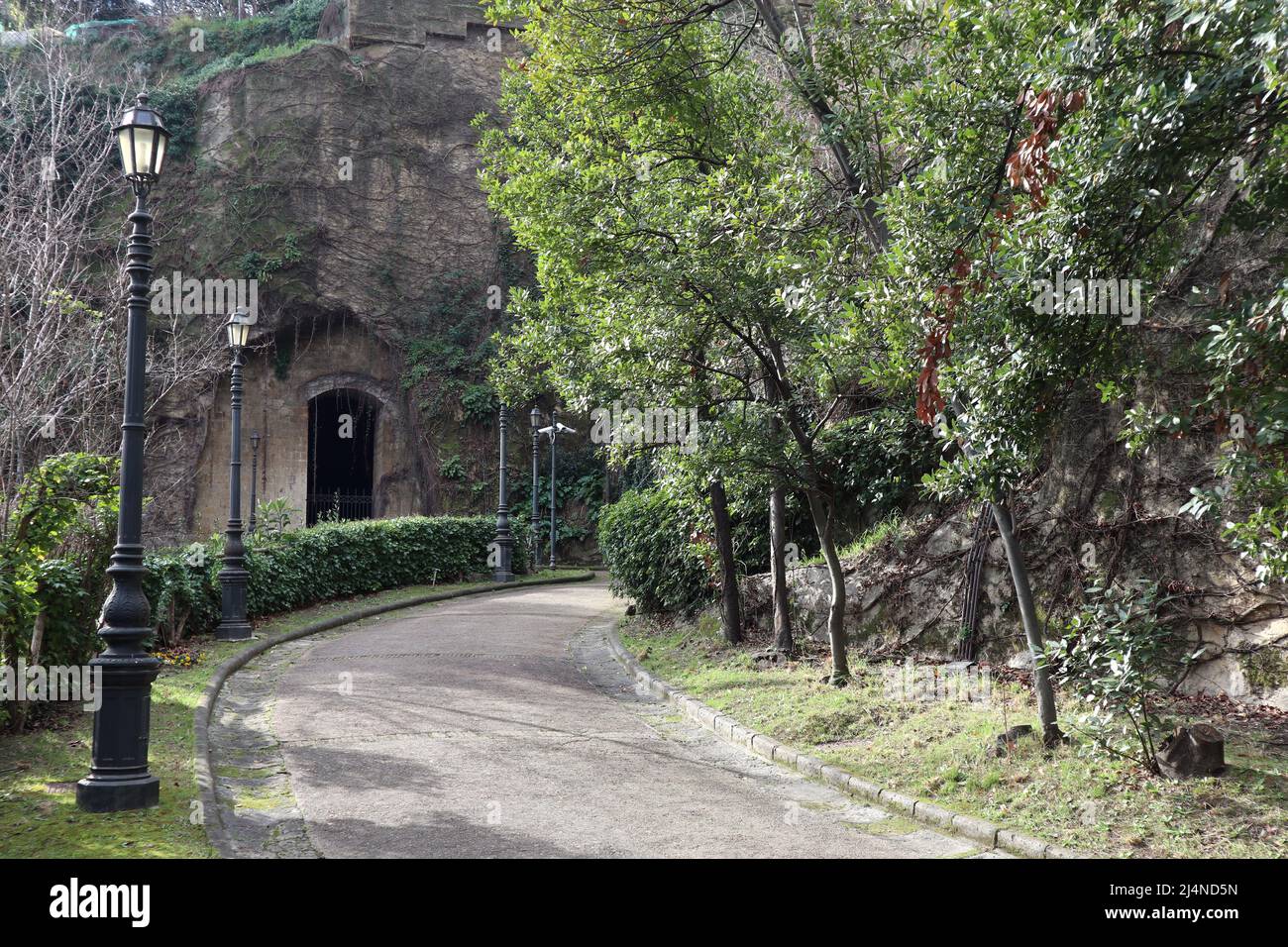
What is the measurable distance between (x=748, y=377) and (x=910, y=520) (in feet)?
8.67

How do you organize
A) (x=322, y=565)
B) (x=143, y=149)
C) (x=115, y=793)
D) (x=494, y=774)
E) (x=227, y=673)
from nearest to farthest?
(x=115, y=793) → (x=143, y=149) → (x=494, y=774) → (x=227, y=673) → (x=322, y=565)

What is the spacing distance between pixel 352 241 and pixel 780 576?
2397cm

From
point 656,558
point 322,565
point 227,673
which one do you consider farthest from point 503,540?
point 227,673

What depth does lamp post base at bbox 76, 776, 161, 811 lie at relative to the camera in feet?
19.8

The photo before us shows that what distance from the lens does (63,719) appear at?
27.3 ft

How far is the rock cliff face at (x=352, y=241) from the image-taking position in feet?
97.9

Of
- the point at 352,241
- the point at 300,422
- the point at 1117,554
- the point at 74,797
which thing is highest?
the point at 352,241

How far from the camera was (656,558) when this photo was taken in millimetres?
15719

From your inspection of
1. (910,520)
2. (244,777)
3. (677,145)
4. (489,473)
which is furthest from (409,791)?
(489,473)

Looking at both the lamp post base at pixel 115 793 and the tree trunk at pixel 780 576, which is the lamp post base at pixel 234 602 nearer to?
the tree trunk at pixel 780 576

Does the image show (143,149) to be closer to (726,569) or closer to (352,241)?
(726,569)

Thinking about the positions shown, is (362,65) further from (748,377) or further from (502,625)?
(748,377)

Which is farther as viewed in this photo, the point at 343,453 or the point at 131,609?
the point at 343,453

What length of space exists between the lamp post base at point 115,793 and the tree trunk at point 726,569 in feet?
26.2
